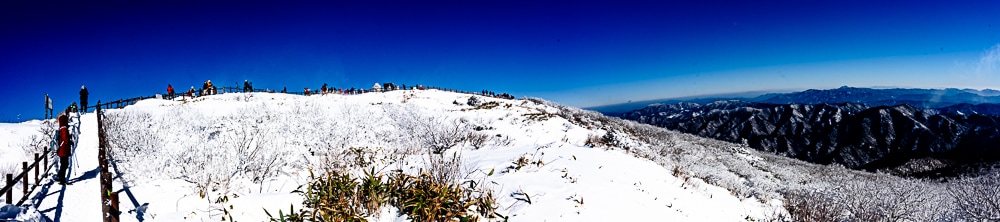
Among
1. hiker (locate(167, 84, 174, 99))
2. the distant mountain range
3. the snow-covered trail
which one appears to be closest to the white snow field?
the snow-covered trail

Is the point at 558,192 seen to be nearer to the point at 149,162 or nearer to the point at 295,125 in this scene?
the point at 149,162

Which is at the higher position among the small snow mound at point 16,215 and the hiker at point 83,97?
the hiker at point 83,97

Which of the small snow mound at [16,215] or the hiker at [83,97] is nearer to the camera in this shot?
the small snow mound at [16,215]

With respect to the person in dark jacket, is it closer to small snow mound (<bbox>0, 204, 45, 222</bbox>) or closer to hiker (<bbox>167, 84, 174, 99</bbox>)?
hiker (<bbox>167, 84, 174, 99</bbox>)

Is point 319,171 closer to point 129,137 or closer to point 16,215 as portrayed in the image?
point 16,215

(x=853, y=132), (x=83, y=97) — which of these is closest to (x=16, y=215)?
(x=83, y=97)

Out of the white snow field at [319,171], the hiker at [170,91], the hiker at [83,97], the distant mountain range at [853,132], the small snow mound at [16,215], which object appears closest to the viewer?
the small snow mound at [16,215]

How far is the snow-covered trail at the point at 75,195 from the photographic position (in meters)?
6.43

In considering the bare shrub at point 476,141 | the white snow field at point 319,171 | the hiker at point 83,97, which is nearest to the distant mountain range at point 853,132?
the bare shrub at point 476,141

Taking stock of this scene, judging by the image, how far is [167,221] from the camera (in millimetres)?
5422

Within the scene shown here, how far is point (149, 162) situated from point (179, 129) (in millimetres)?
6482

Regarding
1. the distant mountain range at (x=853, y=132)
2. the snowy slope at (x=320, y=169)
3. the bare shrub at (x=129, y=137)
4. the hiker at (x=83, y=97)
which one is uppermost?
the hiker at (x=83, y=97)

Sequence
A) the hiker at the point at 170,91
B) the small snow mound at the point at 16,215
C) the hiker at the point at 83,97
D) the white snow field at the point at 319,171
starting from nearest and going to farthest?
the small snow mound at the point at 16,215 → the white snow field at the point at 319,171 → the hiker at the point at 83,97 → the hiker at the point at 170,91

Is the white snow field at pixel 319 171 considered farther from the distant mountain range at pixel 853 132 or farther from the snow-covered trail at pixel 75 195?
the distant mountain range at pixel 853 132
